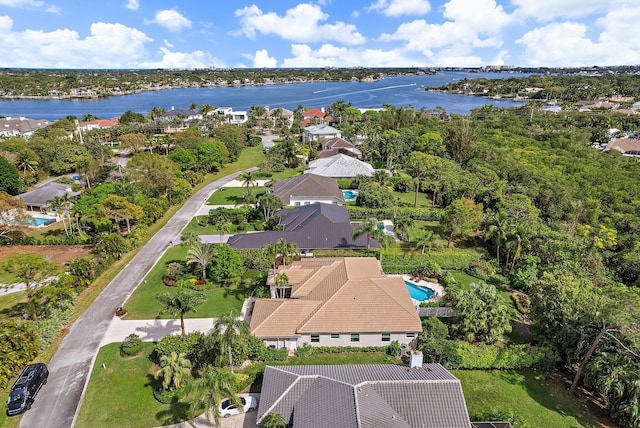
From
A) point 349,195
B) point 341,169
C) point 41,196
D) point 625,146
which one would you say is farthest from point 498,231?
point 625,146

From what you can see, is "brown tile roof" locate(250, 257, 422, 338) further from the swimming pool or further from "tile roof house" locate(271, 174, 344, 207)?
the swimming pool

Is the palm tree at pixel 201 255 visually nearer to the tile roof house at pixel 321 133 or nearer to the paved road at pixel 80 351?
the paved road at pixel 80 351

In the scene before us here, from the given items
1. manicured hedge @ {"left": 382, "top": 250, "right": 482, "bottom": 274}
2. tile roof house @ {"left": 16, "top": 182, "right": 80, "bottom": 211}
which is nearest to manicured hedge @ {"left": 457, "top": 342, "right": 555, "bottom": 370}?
manicured hedge @ {"left": 382, "top": 250, "right": 482, "bottom": 274}

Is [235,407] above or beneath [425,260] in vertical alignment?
beneath

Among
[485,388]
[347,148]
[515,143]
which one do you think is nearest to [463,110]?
[515,143]

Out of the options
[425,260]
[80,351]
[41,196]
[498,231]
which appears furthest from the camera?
[41,196]

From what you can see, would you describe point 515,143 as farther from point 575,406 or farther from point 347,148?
point 575,406

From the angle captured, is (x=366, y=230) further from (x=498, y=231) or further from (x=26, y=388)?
(x=26, y=388)
